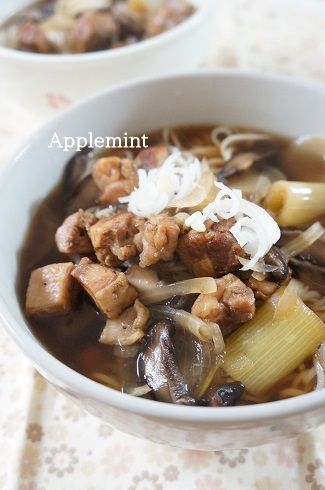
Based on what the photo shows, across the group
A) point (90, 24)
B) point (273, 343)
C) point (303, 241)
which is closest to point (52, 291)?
point (273, 343)

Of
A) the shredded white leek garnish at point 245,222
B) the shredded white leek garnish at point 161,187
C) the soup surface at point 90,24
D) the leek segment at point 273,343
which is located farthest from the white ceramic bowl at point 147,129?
the soup surface at point 90,24

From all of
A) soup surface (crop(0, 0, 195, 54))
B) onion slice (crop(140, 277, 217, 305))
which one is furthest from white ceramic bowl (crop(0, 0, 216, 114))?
onion slice (crop(140, 277, 217, 305))

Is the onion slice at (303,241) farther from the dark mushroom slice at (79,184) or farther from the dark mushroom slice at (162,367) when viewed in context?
the dark mushroom slice at (79,184)

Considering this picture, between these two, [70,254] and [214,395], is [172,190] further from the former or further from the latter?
[214,395]

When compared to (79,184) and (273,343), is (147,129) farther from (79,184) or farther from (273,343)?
(273,343)

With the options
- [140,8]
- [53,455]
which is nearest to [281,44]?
[140,8]

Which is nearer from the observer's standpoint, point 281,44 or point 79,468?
point 79,468
